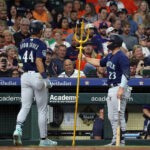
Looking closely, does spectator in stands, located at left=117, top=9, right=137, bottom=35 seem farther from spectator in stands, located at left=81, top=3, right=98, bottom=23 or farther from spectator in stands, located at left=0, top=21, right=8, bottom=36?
spectator in stands, located at left=0, top=21, right=8, bottom=36

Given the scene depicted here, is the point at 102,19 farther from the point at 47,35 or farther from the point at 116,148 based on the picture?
the point at 116,148

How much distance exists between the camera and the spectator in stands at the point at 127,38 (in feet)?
42.7

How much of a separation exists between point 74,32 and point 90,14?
60.3 inches

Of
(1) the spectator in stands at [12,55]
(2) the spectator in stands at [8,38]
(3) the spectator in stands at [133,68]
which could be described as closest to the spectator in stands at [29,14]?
(2) the spectator in stands at [8,38]

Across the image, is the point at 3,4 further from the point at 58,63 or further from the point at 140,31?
the point at 140,31

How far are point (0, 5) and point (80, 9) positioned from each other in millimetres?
2526

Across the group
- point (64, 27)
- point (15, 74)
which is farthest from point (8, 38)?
point (15, 74)

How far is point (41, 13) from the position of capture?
46.7ft

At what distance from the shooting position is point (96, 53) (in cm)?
1221

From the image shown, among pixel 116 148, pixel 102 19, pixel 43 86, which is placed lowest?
pixel 116 148

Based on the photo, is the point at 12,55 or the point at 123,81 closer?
the point at 123,81

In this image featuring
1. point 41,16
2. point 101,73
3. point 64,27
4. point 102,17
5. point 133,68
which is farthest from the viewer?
point 41,16

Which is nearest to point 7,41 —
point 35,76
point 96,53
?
point 96,53

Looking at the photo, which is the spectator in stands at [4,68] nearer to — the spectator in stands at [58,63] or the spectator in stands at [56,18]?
the spectator in stands at [58,63]
